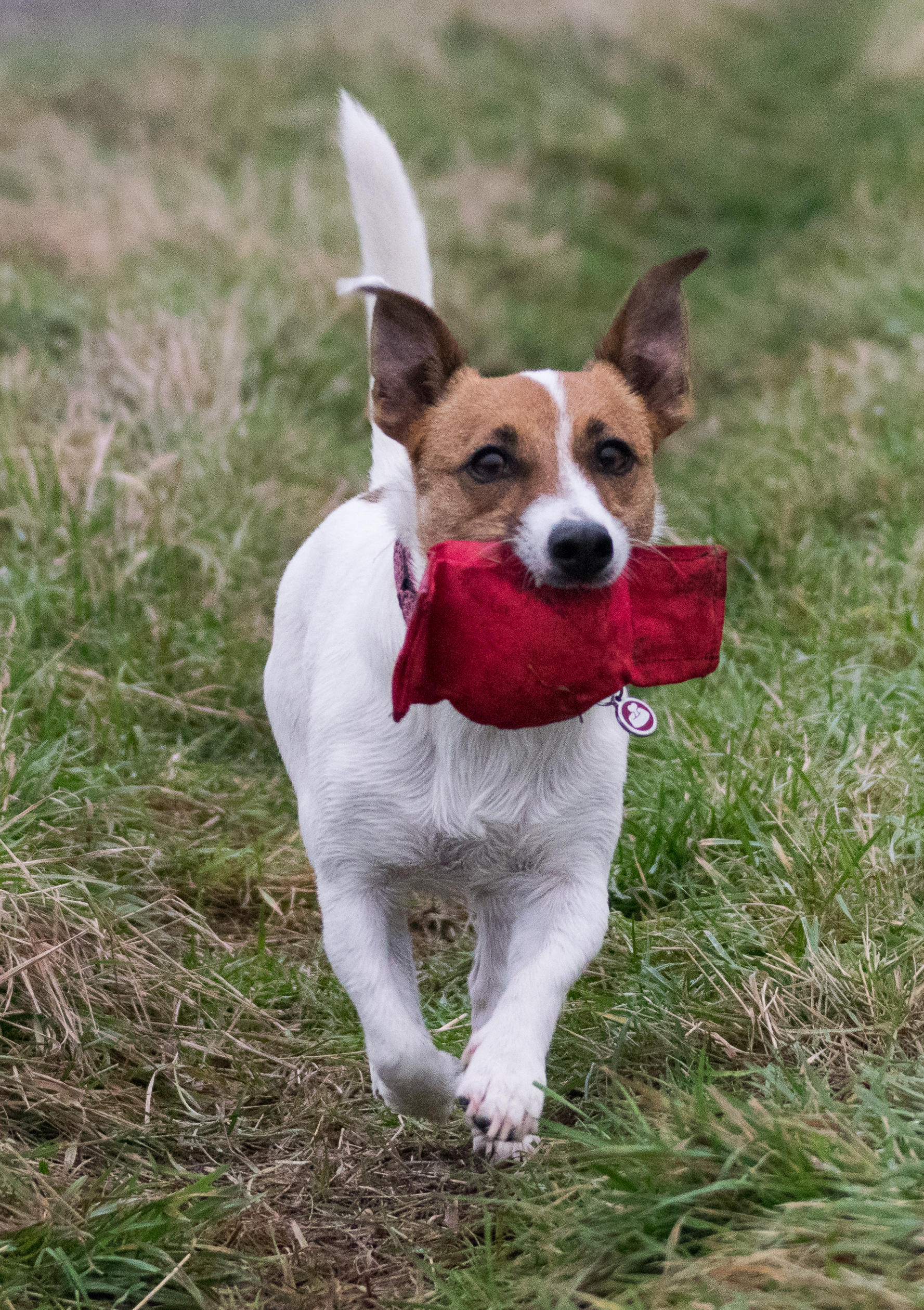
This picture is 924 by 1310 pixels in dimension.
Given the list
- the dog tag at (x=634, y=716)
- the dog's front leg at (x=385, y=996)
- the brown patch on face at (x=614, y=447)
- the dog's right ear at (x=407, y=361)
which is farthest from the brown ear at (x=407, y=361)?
the dog's front leg at (x=385, y=996)

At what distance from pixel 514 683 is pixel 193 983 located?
121cm

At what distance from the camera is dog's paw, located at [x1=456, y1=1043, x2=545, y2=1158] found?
8.30 feet

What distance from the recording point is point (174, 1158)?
2967mm

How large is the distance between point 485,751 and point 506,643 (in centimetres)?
30

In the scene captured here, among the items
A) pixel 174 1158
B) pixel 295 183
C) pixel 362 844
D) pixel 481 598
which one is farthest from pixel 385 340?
pixel 295 183

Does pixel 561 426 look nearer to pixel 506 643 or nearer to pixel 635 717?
pixel 506 643

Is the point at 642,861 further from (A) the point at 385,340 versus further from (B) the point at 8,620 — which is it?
(B) the point at 8,620

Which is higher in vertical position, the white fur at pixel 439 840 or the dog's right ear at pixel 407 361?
the dog's right ear at pixel 407 361

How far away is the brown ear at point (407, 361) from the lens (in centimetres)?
297

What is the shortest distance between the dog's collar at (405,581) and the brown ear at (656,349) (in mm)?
627

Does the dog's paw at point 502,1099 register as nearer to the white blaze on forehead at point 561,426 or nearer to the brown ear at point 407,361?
the white blaze on forehead at point 561,426

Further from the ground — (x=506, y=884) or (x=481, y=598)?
(x=481, y=598)

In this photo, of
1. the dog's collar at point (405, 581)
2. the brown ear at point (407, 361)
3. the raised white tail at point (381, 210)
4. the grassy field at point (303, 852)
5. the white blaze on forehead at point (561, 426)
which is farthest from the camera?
the raised white tail at point (381, 210)

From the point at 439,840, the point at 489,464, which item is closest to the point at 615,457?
the point at 489,464
